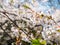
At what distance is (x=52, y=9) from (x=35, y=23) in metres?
0.50

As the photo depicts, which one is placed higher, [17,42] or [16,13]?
[16,13]

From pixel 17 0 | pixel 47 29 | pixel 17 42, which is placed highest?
pixel 17 0

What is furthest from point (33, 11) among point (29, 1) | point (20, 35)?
point (20, 35)

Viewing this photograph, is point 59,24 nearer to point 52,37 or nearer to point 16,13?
point 52,37

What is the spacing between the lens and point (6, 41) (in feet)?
14.3

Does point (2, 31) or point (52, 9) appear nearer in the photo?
point (2, 31)

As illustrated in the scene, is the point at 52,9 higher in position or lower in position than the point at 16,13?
higher

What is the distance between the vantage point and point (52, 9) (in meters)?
4.74

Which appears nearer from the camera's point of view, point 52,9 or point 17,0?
point 17,0

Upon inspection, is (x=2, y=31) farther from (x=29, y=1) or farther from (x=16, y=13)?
(x=29, y=1)

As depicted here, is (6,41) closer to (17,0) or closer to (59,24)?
(17,0)

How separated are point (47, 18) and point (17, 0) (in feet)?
2.12

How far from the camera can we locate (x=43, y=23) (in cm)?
453

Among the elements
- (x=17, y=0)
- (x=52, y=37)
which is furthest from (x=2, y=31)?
(x=52, y=37)
